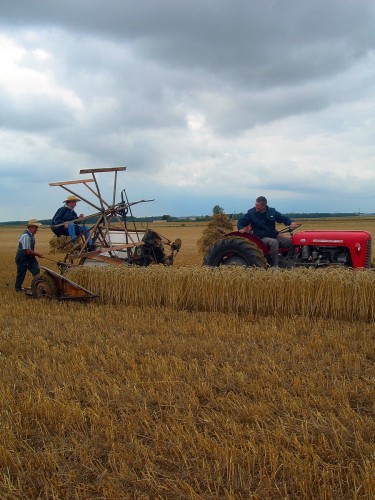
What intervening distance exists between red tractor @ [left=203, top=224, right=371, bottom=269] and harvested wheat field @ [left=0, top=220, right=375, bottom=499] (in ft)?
2.91

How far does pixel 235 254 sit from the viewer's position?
26.9 feet

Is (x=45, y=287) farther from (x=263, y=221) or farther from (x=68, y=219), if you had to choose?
(x=263, y=221)

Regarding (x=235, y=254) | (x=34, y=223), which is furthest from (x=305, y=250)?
(x=34, y=223)

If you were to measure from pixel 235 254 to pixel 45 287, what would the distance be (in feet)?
10.9

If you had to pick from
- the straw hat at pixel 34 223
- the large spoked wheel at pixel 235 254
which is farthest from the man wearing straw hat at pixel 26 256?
the large spoked wheel at pixel 235 254

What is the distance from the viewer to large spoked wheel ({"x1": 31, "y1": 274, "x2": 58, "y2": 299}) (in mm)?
8164

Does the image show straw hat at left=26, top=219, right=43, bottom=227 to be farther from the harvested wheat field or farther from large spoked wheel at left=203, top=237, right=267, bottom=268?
large spoked wheel at left=203, top=237, right=267, bottom=268

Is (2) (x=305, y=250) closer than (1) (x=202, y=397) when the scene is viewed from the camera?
No

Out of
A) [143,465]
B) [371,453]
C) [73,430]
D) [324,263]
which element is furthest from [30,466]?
[324,263]

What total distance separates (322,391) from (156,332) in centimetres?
264

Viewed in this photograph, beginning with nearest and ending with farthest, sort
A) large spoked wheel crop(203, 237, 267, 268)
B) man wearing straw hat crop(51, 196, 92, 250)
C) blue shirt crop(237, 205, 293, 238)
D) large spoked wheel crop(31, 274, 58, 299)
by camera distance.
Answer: large spoked wheel crop(203, 237, 267, 268)
large spoked wheel crop(31, 274, 58, 299)
blue shirt crop(237, 205, 293, 238)
man wearing straw hat crop(51, 196, 92, 250)

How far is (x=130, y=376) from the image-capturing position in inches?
168

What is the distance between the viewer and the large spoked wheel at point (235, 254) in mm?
7859

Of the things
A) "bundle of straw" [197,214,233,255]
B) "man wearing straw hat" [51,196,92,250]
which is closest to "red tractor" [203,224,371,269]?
"man wearing straw hat" [51,196,92,250]
